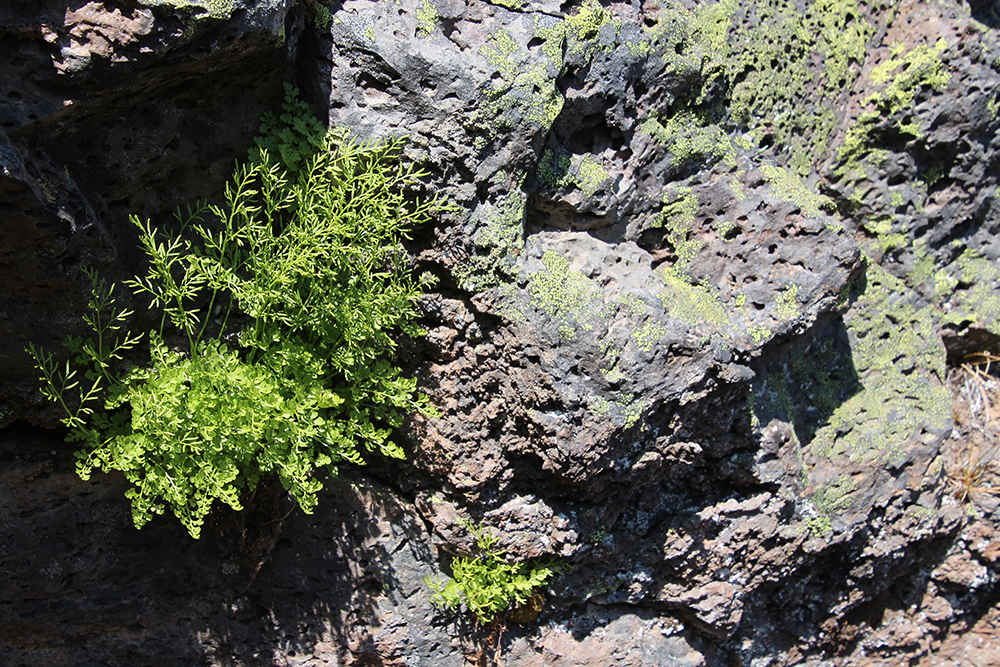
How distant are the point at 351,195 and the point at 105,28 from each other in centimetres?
113

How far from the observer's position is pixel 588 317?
3273 millimetres

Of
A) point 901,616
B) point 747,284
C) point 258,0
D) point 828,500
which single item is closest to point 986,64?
point 747,284

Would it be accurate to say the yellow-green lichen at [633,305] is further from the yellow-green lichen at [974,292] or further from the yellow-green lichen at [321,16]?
the yellow-green lichen at [974,292]

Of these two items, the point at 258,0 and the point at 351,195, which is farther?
the point at 351,195

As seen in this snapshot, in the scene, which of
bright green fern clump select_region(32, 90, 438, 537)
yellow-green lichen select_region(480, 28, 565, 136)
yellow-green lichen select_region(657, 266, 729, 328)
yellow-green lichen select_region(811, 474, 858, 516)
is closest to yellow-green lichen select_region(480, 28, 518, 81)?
yellow-green lichen select_region(480, 28, 565, 136)

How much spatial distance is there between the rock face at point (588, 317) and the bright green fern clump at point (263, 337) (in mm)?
168

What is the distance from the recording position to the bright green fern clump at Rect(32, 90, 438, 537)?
301 centimetres

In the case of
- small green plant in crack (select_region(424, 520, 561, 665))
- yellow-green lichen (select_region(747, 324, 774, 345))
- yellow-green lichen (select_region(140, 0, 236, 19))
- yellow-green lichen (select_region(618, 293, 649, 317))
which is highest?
yellow-green lichen (select_region(140, 0, 236, 19))

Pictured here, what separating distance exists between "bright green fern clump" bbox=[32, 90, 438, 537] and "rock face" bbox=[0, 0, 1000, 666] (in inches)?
6.6

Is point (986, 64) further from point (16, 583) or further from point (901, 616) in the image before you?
point (16, 583)

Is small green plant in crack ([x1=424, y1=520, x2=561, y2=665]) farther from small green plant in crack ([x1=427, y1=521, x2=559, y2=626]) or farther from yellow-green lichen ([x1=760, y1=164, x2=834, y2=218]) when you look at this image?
yellow-green lichen ([x1=760, y1=164, x2=834, y2=218])

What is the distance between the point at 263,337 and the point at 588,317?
1.48 meters

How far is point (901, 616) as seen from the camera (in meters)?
4.68

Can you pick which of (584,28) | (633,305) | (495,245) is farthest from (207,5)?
(633,305)
